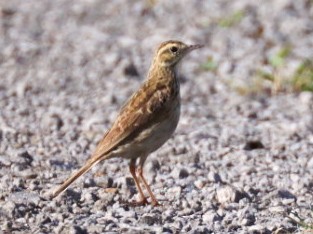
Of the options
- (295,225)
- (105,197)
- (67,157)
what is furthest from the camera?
(67,157)

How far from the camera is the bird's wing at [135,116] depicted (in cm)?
899

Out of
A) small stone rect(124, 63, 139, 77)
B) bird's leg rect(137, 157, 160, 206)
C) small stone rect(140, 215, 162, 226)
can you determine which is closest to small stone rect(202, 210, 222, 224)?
small stone rect(140, 215, 162, 226)

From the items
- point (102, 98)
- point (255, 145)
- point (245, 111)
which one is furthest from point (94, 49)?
point (255, 145)

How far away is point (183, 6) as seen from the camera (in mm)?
17688

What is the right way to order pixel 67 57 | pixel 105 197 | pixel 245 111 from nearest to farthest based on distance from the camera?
1. pixel 105 197
2. pixel 245 111
3. pixel 67 57

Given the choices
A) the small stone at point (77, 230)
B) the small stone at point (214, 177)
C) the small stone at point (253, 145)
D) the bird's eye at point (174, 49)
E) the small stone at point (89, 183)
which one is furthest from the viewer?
the small stone at point (253, 145)

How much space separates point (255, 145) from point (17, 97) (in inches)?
130

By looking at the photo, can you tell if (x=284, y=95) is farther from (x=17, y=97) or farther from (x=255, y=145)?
(x=17, y=97)

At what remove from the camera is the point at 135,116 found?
914cm

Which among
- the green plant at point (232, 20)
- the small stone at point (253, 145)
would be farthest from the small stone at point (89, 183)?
the green plant at point (232, 20)

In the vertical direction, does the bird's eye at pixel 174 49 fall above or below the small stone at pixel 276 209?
above

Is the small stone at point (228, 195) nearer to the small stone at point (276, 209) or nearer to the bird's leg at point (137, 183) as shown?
the small stone at point (276, 209)

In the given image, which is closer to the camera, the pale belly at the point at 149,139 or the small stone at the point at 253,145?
the pale belly at the point at 149,139

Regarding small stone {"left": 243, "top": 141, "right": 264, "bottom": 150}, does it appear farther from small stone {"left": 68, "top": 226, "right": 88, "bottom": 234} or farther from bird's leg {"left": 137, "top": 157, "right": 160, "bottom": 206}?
small stone {"left": 68, "top": 226, "right": 88, "bottom": 234}
